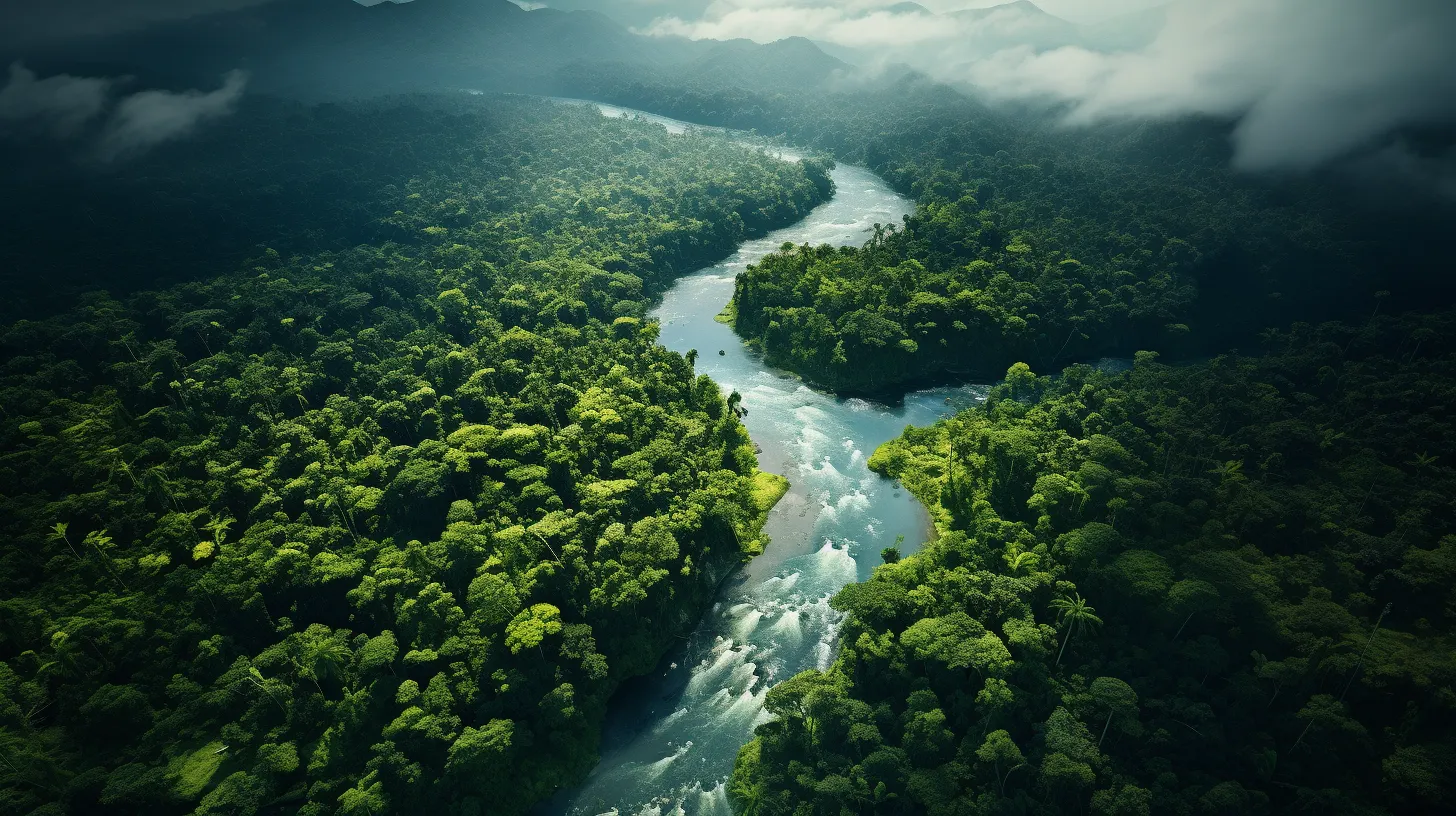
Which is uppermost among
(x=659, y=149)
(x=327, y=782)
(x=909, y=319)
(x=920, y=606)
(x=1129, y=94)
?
(x=1129, y=94)

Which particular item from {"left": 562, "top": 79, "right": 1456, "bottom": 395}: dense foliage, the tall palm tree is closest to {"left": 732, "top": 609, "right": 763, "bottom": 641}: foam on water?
the tall palm tree

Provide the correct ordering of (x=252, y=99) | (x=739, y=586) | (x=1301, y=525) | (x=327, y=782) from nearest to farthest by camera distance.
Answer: (x=327, y=782)
(x=1301, y=525)
(x=739, y=586)
(x=252, y=99)

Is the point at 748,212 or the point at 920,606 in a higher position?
the point at 748,212

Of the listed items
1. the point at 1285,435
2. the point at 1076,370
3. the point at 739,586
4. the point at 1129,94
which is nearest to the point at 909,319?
the point at 1076,370

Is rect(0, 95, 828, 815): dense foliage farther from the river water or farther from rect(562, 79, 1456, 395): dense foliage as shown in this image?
rect(562, 79, 1456, 395): dense foliage

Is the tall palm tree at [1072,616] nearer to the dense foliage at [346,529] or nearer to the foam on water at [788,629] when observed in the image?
the foam on water at [788,629]

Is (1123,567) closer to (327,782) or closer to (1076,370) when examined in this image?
(1076,370)

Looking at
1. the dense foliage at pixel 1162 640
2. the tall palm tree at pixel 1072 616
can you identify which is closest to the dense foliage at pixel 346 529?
the dense foliage at pixel 1162 640
